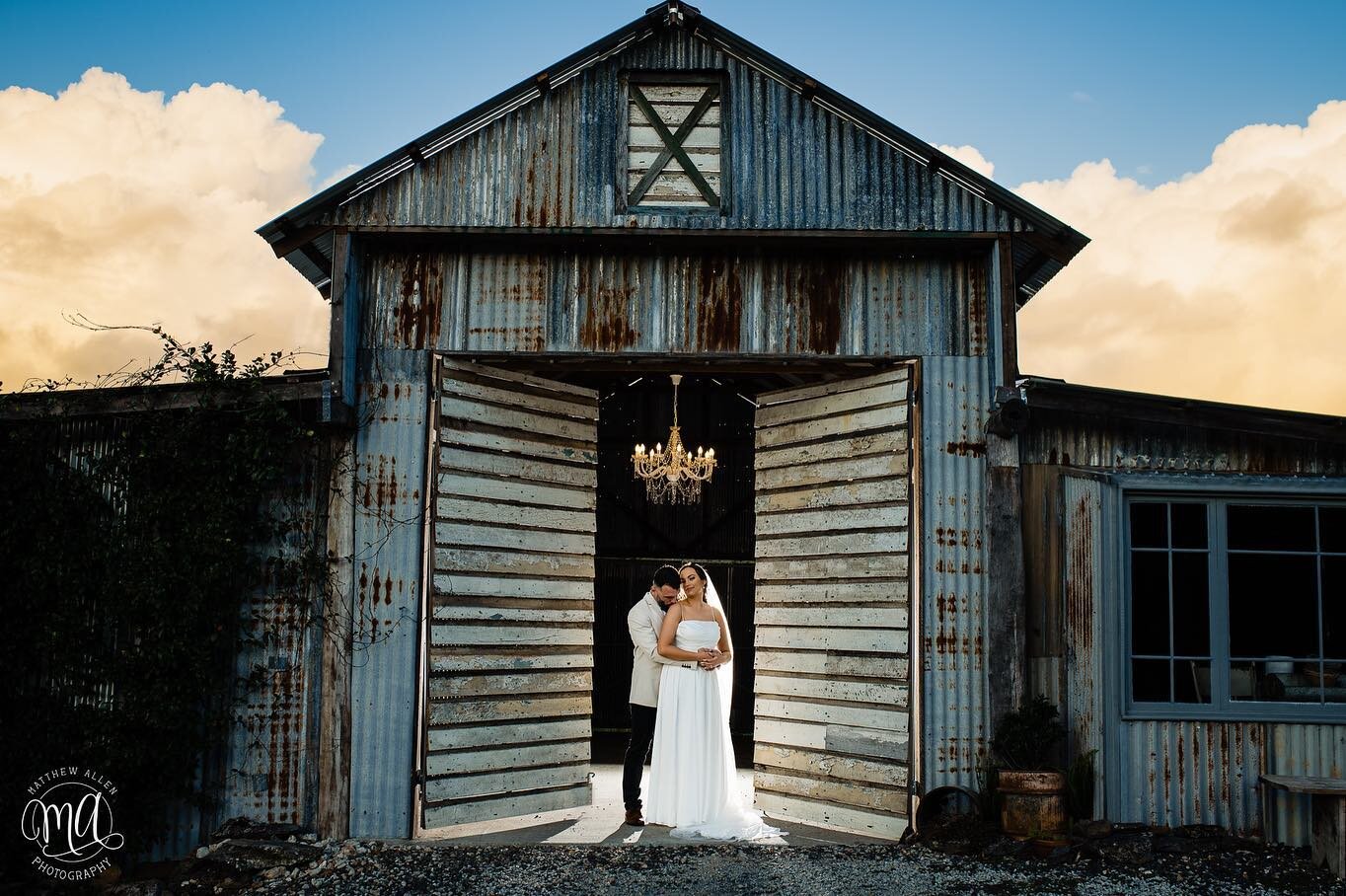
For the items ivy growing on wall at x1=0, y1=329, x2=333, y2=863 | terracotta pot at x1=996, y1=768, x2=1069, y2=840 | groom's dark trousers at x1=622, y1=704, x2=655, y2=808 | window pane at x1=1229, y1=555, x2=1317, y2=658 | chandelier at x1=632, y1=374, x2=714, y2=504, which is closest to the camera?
terracotta pot at x1=996, y1=768, x2=1069, y2=840

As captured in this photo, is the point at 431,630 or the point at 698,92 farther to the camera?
the point at 698,92

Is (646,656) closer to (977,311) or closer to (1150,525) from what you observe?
(977,311)

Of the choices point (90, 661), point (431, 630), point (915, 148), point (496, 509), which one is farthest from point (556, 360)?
point (90, 661)

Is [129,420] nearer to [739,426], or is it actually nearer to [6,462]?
[6,462]

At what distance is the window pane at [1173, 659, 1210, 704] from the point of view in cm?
868

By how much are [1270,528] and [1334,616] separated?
2.61 ft

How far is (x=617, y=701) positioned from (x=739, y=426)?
429cm

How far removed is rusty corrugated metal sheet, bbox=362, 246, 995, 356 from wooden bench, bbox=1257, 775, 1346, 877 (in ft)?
12.6

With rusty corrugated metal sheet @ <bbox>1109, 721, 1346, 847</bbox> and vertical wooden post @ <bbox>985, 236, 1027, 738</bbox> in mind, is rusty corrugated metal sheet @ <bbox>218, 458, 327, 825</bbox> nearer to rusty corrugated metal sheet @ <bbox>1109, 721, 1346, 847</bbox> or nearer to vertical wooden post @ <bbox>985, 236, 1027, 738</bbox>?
vertical wooden post @ <bbox>985, 236, 1027, 738</bbox>

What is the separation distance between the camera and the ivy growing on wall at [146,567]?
27.4 feet

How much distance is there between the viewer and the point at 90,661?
852 cm

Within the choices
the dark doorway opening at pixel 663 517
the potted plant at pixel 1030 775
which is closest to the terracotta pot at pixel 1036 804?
the potted plant at pixel 1030 775

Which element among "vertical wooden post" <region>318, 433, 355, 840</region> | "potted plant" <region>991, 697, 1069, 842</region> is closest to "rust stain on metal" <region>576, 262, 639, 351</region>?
"vertical wooden post" <region>318, 433, 355, 840</region>

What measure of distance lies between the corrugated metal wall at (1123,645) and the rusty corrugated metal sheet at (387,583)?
474cm
